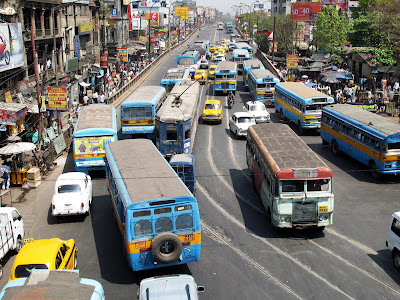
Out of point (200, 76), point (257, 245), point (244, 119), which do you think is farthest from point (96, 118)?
point (200, 76)

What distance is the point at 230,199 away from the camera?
71.1ft

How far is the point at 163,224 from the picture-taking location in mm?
13883

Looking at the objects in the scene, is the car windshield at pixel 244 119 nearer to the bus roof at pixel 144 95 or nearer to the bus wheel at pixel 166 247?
the bus roof at pixel 144 95

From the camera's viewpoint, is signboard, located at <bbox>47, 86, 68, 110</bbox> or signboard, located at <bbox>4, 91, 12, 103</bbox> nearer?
signboard, located at <bbox>47, 86, 68, 110</bbox>

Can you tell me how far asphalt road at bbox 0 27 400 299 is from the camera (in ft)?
46.9

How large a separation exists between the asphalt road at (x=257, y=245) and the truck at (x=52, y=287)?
3137mm

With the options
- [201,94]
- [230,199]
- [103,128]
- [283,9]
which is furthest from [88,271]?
[283,9]

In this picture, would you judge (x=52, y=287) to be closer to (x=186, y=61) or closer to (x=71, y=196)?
(x=71, y=196)

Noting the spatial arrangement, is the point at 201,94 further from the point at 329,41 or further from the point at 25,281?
the point at 25,281

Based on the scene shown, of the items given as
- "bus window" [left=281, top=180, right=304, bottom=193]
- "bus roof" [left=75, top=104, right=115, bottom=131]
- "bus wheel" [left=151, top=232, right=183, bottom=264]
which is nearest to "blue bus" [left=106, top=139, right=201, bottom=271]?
"bus wheel" [left=151, top=232, right=183, bottom=264]

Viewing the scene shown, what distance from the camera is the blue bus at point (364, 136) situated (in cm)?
2267

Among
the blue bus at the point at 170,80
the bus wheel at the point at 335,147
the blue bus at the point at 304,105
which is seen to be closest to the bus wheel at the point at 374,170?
the bus wheel at the point at 335,147

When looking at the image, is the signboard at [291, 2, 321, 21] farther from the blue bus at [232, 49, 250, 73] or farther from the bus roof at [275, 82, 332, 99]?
the bus roof at [275, 82, 332, 99]

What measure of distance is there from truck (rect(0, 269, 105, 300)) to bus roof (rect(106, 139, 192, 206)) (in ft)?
11.7
